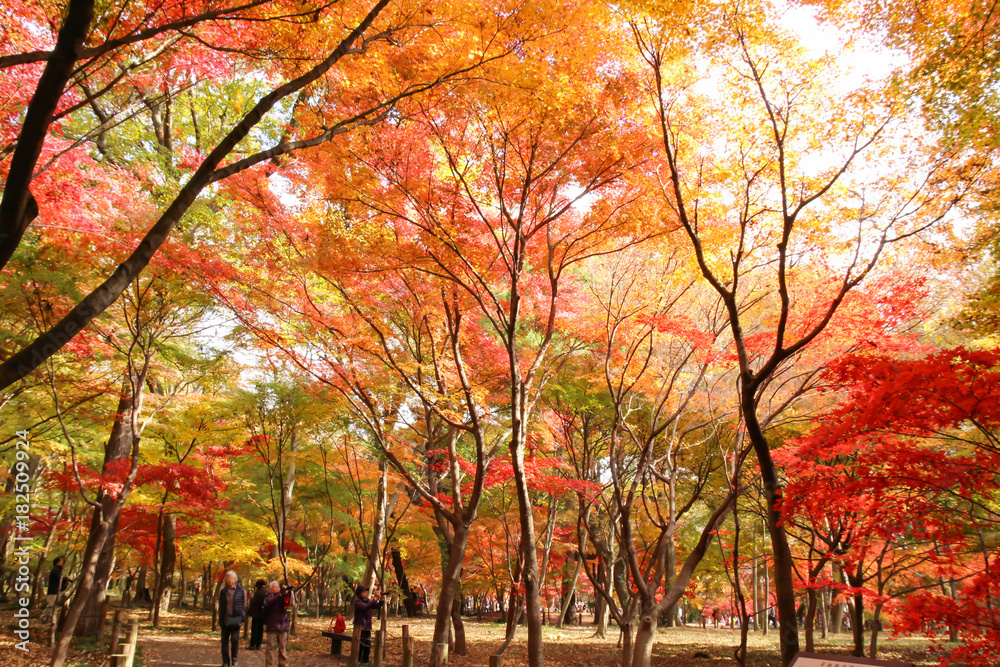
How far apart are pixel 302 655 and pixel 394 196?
30.9 feet

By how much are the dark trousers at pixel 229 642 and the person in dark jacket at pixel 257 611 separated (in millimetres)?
833

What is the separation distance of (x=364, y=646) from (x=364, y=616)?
30.6 inches

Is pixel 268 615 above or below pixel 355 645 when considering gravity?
above

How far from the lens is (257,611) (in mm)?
10094

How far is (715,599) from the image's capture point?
33156 mm

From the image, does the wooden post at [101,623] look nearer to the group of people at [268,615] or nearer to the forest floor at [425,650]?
the forest floor at [425,650]

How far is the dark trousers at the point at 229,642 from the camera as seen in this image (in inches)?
326

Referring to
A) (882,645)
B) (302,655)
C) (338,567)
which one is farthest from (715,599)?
(302,655)

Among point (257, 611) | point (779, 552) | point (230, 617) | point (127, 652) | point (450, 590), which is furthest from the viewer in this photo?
point (257, 611)

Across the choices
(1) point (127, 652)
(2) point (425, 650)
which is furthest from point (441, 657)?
(2) point (425, 650)

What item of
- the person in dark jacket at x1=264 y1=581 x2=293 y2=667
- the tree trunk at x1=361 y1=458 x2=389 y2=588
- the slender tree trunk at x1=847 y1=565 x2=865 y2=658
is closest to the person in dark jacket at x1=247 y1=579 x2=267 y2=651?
the person in dark jacket at x1=264 y1=581 x2=293 y2=667

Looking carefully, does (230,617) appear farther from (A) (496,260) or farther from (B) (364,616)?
(A) (496,260)

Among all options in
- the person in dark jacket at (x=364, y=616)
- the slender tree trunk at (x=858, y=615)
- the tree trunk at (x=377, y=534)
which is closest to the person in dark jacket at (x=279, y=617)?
the person in dark jacket at (x=364, y=616)

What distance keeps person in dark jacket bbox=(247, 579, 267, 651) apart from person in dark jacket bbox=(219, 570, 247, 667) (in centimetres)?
82
